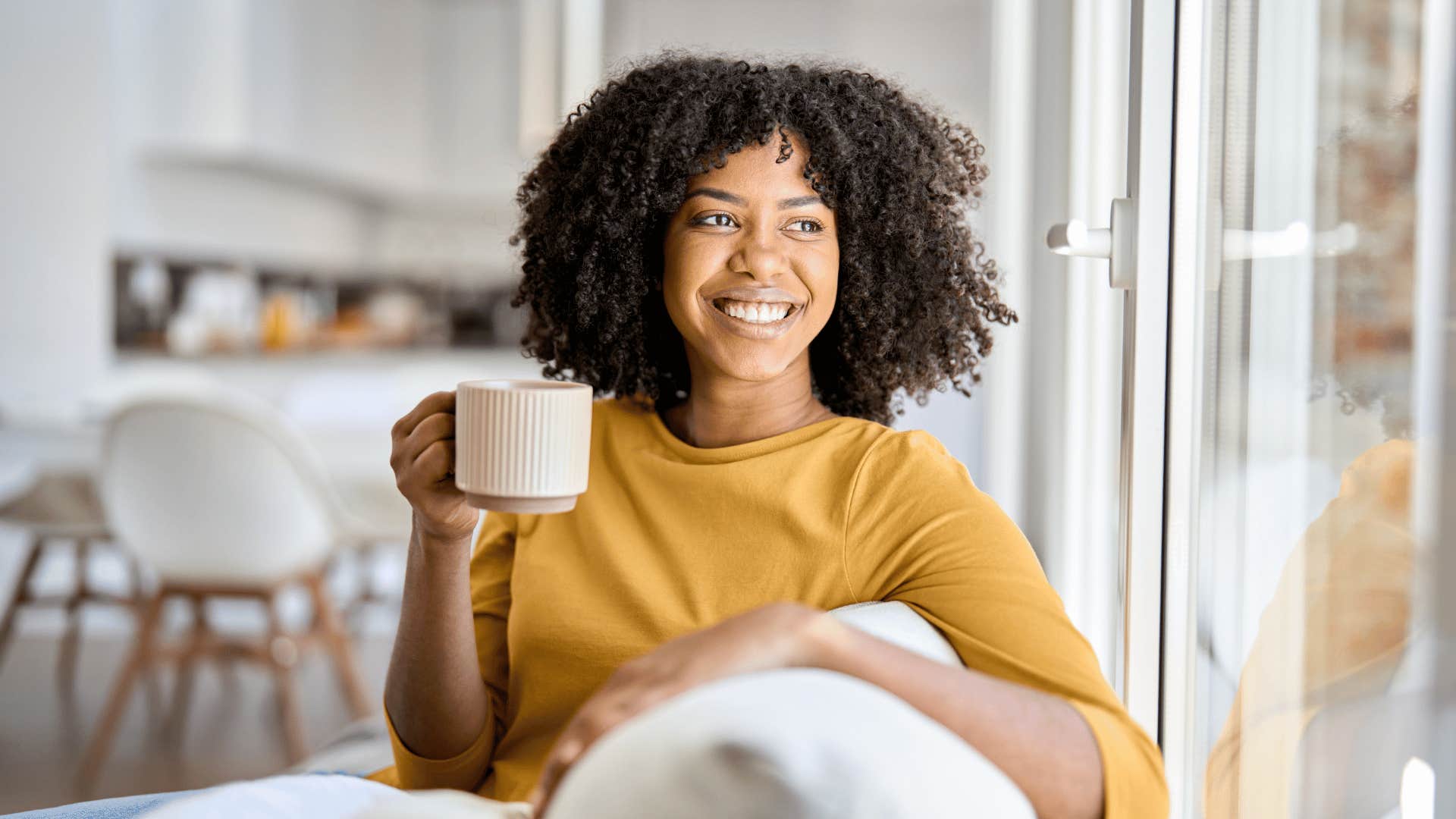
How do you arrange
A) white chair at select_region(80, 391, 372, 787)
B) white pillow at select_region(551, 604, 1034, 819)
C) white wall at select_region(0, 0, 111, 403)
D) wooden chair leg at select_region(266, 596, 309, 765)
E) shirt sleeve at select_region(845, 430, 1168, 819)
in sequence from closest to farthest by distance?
white pillow at select_region(551, 604, 1034, 819)
shirt sleeve at select_region(845, 430, 1168, 819)
white chair at select_region(80, 391, 372, 787)
wooden chair leg at select_region(266, 596, 309, 765)
white wall at select_region(0, 0, 111, 403)

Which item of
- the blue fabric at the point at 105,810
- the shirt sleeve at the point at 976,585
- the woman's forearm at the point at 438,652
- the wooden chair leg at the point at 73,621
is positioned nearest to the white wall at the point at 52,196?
the wooden chair leg at the point at 73,621

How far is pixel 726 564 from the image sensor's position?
2.96ft

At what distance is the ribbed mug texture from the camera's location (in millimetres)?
756

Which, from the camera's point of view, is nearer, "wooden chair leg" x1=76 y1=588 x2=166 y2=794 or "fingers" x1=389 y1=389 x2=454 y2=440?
"fingers" x1=389 y1=389 x2=454 y2=440

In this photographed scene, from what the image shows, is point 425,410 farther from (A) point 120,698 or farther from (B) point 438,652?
(A) point 120,698

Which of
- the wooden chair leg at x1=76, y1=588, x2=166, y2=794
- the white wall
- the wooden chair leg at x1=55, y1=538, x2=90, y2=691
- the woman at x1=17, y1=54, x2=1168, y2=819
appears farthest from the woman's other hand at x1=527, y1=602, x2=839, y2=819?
the white wall

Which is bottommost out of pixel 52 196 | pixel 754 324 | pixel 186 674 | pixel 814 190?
pixel 186 674

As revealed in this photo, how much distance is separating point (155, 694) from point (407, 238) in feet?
10.4

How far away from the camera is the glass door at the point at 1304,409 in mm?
583

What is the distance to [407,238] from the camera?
18.8 ft

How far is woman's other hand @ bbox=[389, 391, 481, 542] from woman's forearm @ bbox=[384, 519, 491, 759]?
0.10 ft

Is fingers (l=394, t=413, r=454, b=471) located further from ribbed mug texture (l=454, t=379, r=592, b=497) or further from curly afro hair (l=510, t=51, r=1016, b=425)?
curly afro hair (l=510, t=51, r=1016, b=425)

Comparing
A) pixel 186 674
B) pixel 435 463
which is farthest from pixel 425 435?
pixel 186 674

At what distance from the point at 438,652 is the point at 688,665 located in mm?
400
